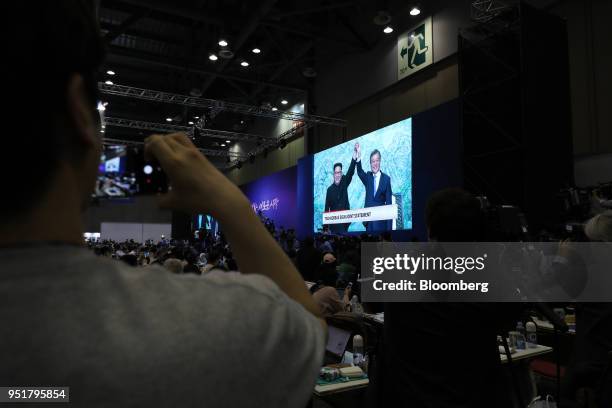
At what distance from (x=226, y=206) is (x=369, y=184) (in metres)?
9.42

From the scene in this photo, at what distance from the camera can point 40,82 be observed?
383 mm

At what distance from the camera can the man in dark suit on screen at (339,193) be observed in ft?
34.7

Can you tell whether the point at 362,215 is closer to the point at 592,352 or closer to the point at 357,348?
the point at 357,348

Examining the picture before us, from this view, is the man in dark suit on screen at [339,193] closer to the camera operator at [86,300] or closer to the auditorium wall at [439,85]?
the auditorium wall at [439,85]

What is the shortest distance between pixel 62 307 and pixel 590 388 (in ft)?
6.49

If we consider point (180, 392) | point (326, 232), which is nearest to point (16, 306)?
point (180, 392)

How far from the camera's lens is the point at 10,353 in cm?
36

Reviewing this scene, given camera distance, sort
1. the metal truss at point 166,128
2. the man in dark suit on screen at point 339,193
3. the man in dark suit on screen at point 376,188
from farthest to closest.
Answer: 1. the metal truss at point 166,128
2. the man in dark suit on screen at point 339,193
3. the man in dark suit on screen at point 376,188

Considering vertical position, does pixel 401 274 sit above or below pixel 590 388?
above

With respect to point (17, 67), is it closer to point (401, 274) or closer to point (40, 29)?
point (40, 29)

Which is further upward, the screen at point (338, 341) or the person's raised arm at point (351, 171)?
the person's raised arm at point (351, 171)

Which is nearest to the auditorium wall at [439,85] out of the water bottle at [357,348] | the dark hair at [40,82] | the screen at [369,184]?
the screen at [369,184]

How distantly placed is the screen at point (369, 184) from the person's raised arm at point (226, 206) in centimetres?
826

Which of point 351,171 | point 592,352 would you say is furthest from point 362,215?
point 592,352
